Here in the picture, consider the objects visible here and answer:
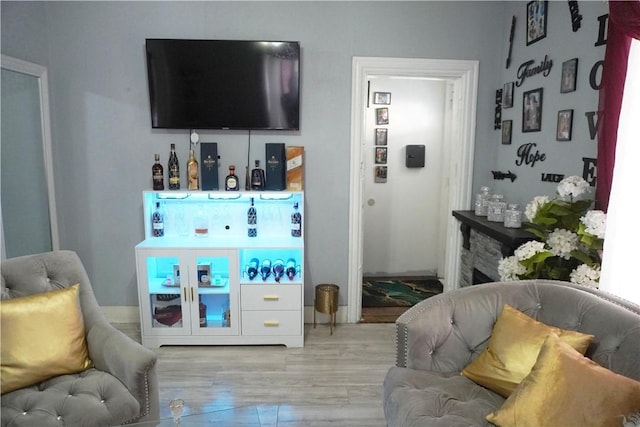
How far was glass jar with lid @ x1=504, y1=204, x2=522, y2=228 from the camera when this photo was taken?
262 centimetres

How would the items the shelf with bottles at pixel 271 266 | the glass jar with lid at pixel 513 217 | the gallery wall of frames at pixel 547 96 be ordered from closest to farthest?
the gallery wall of frames at pixel 547 96 → the glass jar with lid at pixel 513 217 → the shelf with bottles at pixel 271 266

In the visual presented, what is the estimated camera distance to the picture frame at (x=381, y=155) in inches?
174

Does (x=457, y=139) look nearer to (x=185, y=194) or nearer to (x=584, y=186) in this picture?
(x=584, y=186)

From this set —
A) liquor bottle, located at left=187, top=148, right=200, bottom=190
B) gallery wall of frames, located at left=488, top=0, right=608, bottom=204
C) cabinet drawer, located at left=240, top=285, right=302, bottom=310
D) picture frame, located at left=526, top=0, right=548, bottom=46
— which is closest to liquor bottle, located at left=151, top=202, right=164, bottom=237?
liquor bottle, located at left=187, top=148, right=200, bottom=190

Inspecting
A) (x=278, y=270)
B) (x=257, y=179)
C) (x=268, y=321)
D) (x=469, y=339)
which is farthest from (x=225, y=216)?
(x=469, y=339)

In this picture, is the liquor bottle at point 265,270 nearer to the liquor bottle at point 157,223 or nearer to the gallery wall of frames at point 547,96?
the liquor bottle at point 157,223

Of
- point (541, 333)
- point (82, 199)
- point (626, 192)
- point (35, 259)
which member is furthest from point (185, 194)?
point (626, 192)

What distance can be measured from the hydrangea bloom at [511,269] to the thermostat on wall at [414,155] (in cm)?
232

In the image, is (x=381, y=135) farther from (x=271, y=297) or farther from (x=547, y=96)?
(x=271, y=297)

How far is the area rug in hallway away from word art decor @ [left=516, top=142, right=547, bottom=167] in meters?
1.64

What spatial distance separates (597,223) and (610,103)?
569 millimetres

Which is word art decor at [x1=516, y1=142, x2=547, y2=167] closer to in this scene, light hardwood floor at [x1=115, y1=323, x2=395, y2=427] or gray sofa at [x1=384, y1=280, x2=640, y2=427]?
gray sofa at [x1=384, y1=280, x2=640, y2=427]

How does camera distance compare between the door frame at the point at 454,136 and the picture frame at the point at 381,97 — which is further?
the picture frame at the point at 381,97

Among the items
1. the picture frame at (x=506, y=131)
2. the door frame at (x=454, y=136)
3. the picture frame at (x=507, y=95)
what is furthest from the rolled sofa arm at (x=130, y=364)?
the picture frame at (x=507, y=95)
